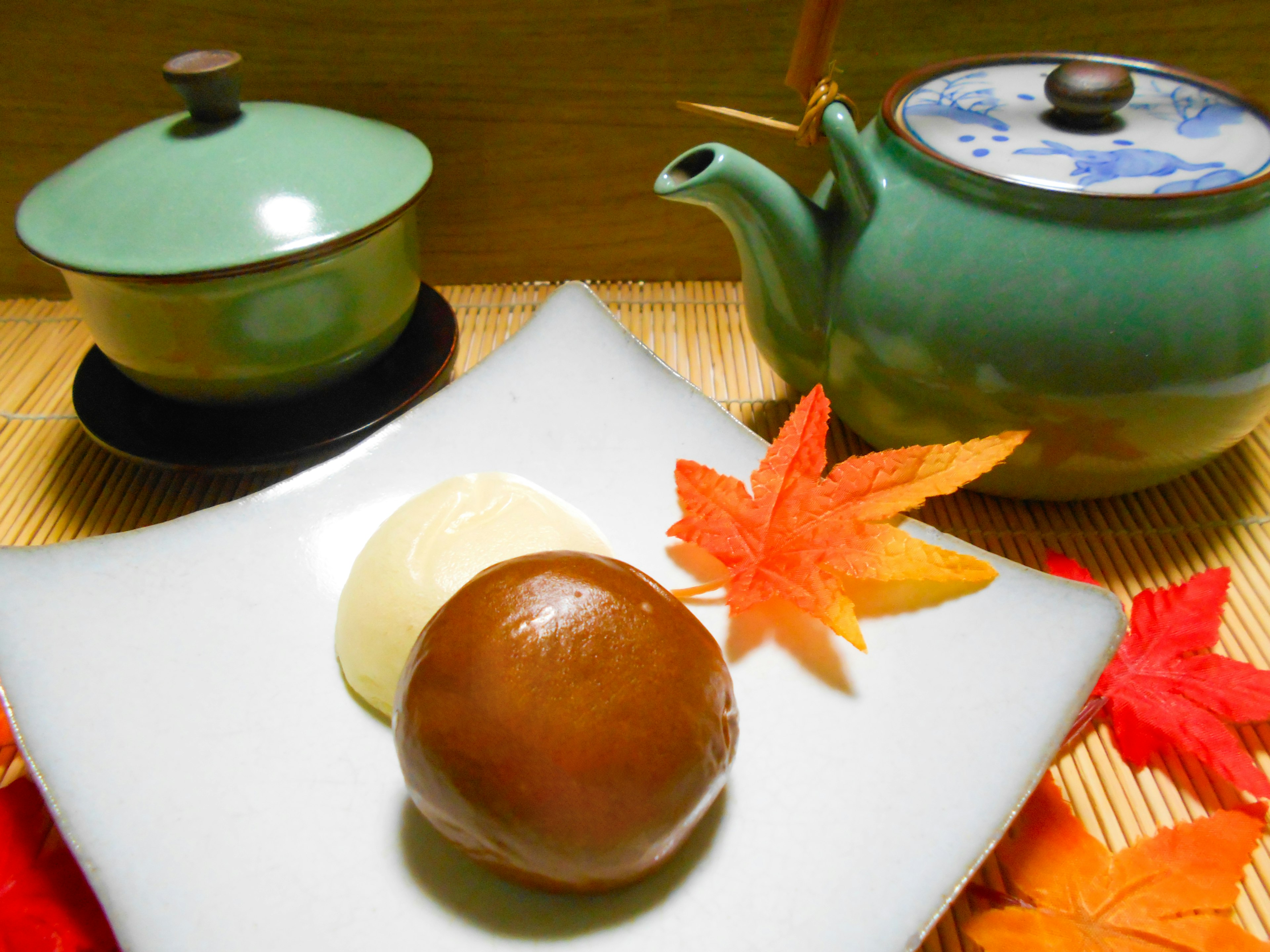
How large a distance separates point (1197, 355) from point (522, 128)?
1.06m

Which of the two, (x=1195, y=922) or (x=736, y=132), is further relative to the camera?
(x=736, y=132)

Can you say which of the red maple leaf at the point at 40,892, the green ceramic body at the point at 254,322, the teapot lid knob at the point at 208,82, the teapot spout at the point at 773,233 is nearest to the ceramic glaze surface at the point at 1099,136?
the teapot spout at the point at 773,233

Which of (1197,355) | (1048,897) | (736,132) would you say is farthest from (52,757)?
(736,132)

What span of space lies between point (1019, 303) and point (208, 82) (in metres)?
0.97

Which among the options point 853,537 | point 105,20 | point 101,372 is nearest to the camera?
point 853,537

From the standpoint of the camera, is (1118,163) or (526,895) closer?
(526,895)

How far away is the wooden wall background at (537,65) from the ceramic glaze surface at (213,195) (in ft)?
1.01

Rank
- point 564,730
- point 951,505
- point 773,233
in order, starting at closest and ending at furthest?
point 564,730 < point 773,233 < point 951,505

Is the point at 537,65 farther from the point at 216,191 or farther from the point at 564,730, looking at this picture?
the point at 564,730

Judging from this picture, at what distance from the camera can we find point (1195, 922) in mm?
691

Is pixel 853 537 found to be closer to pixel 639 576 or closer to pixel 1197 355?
pixel 639 576

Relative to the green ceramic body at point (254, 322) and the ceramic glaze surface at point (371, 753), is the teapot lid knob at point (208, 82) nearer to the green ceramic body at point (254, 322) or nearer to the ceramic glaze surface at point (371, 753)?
the green ceramic body at point (254, 322)

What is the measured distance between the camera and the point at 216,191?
3.29 feet

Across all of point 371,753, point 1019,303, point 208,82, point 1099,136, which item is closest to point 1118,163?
point 1099,136
